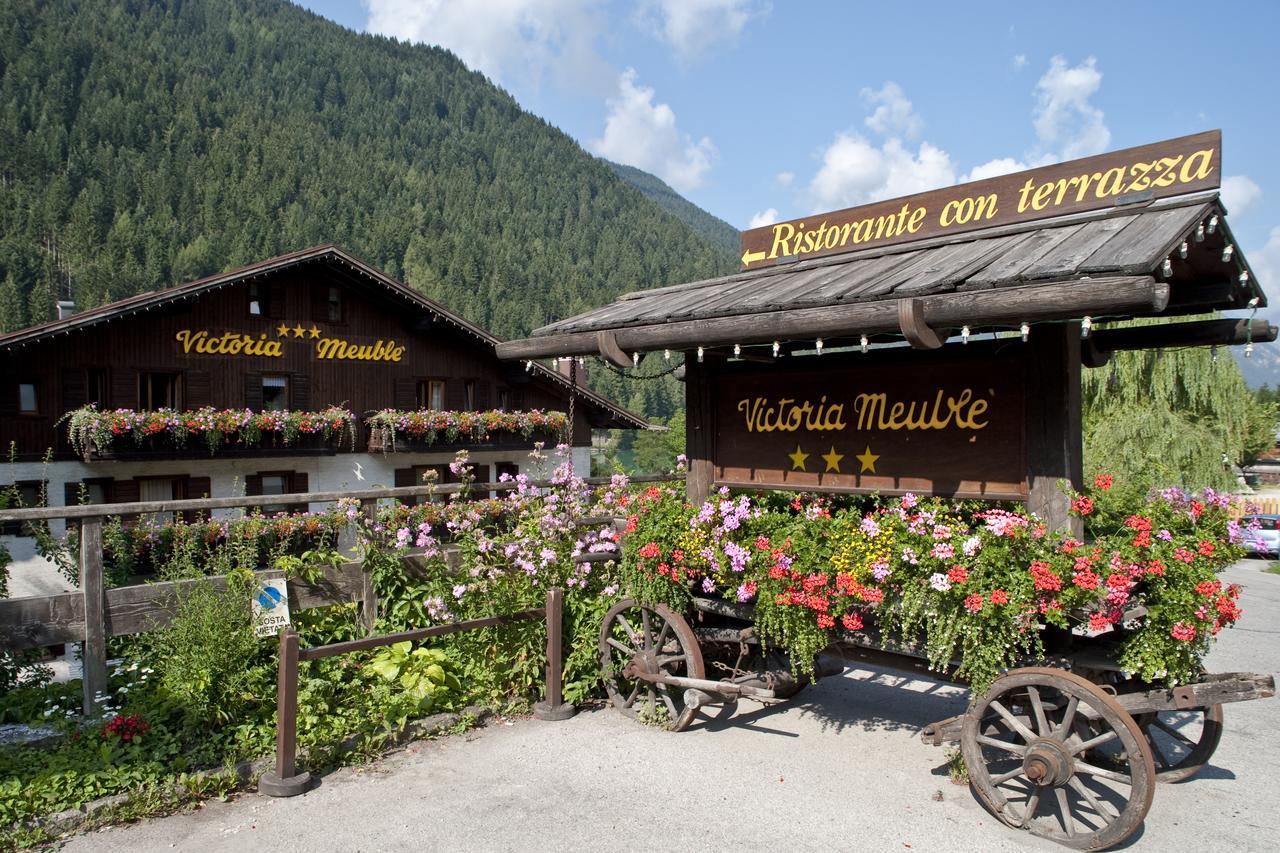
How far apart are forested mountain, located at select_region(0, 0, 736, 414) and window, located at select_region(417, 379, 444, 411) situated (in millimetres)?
51132

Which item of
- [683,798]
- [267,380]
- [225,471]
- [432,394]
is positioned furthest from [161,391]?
[683,798]

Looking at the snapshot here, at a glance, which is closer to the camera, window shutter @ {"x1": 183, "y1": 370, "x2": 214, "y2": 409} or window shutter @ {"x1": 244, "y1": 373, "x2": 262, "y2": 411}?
window shutter @ {"x1": 183, "y1": 370, "x2": 214, "y2": 409}

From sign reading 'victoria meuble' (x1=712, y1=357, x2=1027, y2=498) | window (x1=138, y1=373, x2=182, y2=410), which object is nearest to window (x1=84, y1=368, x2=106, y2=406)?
window (x1=138, y1=373, x2=182, y2=410)

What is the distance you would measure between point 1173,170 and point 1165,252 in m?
1.41

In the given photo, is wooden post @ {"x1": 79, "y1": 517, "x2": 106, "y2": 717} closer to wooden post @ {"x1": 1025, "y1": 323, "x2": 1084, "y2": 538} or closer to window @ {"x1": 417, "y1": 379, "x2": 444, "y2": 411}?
wooden post @ {"x1": 1025, "y1": 323, "x2": 1084, "y2": 538}

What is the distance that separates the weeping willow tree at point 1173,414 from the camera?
25547mm

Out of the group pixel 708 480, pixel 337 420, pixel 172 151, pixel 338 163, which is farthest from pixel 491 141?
pixel 708 480

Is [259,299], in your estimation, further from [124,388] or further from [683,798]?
[683,798]

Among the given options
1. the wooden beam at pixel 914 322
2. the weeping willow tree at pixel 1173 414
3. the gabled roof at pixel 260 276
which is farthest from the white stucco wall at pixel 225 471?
the weeping willow tree at pixel 1173 414

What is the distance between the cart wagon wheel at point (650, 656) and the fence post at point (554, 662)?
0.38 meters

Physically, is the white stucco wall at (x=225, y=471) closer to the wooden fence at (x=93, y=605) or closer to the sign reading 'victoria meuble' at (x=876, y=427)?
the wooden fence at (x=93, y=605)

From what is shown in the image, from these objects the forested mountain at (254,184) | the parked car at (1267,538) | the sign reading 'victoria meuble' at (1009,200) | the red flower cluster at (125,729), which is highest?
the forested mountain at (254,184)

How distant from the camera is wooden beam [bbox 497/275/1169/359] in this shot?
15.2 feet

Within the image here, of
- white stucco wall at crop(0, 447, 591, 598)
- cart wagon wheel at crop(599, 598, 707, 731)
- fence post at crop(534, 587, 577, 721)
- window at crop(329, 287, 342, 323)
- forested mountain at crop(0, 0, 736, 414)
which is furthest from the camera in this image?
forested mountain at crop(0, 0, 736, 414)
